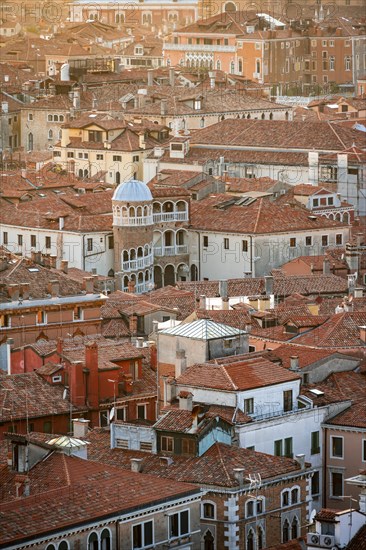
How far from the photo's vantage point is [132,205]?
65812 mm

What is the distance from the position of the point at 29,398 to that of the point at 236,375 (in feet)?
13.6

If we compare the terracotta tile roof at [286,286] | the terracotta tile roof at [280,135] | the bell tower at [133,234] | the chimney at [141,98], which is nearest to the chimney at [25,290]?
the terracotta tile roof at [286,286]

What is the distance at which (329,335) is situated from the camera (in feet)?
154

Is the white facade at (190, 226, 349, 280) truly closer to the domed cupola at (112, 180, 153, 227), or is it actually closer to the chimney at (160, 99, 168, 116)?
the domed cupola at (112, 180, 153, 227)

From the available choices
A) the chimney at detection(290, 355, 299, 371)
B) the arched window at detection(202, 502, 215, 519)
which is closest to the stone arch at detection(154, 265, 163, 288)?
the chimney at detection(290, 355, 299, 371)

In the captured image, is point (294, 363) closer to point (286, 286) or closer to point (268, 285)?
point (268, 285)

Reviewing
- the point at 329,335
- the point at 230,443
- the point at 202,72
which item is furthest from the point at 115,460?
the point at 202,72

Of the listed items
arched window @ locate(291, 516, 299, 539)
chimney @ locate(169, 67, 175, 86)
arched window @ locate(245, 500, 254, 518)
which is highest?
arched window @ locate(245, 500, 254, 518)

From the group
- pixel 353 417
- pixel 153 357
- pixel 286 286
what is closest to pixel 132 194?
pixel 286 286

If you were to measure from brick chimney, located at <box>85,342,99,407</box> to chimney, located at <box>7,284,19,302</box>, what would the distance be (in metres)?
7.36

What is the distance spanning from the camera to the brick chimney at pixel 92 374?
1745 inches

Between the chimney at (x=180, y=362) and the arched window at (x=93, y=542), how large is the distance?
29.2 ft

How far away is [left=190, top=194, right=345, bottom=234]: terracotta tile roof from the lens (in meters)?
67.1

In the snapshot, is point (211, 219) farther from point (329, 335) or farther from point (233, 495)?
point (233, 495)
